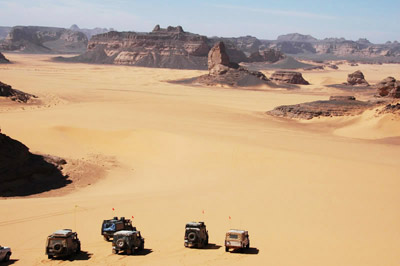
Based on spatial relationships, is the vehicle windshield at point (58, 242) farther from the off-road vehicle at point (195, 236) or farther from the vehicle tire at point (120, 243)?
the off-road vehicle at point (195, 236)

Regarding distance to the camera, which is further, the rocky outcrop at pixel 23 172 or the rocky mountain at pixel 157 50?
the rocky mountain at pixel 157 50

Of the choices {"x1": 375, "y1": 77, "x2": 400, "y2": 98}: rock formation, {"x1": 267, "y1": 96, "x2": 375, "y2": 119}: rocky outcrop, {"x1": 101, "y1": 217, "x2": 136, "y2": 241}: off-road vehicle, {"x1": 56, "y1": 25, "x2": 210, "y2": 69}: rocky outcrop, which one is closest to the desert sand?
{"x1": 101, "y1": 217, "x2": 136, "y2": 241}: off-road vehicle

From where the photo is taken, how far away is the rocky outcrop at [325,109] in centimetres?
5009

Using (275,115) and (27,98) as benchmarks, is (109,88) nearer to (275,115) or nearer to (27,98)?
(27,98)

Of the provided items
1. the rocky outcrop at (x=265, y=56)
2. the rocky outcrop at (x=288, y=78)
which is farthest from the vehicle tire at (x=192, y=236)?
the rocky outcrop at (x=265, y=56)

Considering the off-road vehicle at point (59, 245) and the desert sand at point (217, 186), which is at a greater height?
the off-road vehicle at point (59, 245)

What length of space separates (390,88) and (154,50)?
90.0 meters

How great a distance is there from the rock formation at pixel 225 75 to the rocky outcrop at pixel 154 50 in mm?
34958

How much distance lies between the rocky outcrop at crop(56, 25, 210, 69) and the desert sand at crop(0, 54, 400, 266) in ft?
272

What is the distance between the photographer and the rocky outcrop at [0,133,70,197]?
2264 centimetres

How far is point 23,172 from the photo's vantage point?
23891 mm

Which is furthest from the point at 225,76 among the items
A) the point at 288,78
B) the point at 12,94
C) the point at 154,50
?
the point at 154,50

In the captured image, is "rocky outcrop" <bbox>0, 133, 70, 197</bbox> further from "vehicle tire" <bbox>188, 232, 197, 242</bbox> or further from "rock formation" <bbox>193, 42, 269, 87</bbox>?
"rock formation" <bbox>193, 42, 269, 87</bbox>

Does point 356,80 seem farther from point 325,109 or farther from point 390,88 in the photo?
point 325,109
